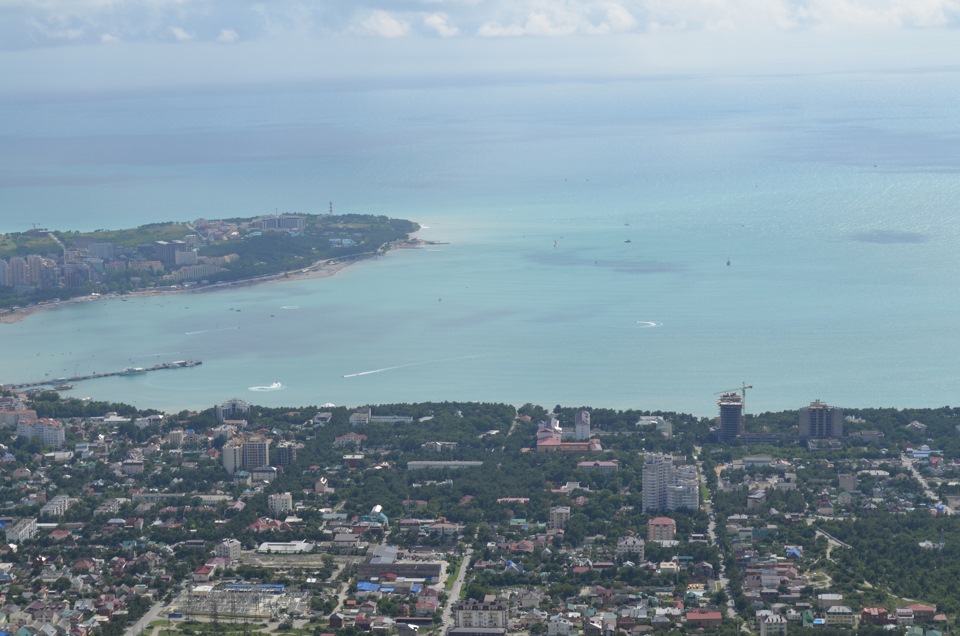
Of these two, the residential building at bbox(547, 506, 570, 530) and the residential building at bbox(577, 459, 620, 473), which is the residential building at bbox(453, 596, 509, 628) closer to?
the residential building at bbox(547, 506, 570, 530)

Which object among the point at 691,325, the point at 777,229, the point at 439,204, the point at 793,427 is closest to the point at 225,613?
the point at 793,427

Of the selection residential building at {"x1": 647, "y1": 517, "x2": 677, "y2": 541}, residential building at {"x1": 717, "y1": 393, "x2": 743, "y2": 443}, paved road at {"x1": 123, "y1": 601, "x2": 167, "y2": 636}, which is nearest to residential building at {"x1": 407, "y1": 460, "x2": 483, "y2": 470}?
residential building at {"x1": 717, "y1": 393, "x2": 743, "y2": 443}

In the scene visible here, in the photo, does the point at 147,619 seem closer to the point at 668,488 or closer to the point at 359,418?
the point at 668,488

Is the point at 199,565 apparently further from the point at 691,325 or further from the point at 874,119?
the point at 874,119

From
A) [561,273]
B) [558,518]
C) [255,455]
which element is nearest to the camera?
[558,518]

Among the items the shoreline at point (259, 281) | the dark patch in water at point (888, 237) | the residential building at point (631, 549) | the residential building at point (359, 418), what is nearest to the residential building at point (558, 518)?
the residential building at point (631, 549)

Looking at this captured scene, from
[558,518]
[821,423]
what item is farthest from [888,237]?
[558,518]
